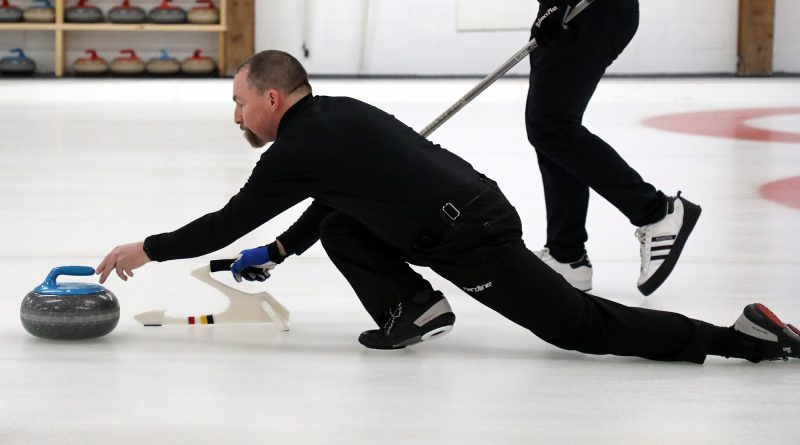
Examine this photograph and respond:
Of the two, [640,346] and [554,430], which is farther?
[640,346]

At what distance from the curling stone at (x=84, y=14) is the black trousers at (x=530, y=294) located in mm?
8734

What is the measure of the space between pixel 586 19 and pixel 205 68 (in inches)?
313

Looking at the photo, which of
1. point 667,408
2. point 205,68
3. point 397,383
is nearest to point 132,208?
point 397,383

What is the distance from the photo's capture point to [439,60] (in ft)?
35.0

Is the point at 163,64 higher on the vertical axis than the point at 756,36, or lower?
lower

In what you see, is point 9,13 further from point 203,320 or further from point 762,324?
point 762,324

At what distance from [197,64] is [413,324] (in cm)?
845

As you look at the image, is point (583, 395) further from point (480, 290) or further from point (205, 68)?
point (205, 68)

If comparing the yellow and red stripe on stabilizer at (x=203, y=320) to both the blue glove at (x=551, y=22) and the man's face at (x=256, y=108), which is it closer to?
the man's face at (x=256, y=108)

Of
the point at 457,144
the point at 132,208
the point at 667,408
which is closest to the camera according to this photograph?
the point at 667,408

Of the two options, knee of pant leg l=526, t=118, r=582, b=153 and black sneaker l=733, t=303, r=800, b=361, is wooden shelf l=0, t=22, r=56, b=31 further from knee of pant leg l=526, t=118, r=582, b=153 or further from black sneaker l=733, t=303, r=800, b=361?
black sneaker l=733, t=303, r=800, b=361

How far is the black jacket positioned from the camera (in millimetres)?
2143

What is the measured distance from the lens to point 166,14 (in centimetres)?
1027

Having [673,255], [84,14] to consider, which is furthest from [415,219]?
[84,14]
